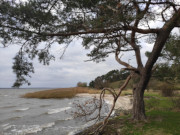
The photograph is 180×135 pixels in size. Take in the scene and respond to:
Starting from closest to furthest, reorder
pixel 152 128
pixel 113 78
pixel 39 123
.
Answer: pixel 152 128 → pixel 39 123 → pixel 113 78

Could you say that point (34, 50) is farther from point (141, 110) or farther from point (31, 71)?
point (141, 110)

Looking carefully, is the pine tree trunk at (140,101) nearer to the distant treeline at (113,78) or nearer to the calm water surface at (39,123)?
the distant treeline at (113,78)

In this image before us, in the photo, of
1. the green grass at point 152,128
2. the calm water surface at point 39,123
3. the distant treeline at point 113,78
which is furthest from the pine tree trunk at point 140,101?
the calm water surface at point 39,123

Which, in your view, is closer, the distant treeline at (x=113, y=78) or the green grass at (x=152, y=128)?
the green grass at (x=152, y=128)

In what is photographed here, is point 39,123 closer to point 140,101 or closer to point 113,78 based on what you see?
point 113,78

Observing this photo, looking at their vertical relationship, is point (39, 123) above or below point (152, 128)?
below

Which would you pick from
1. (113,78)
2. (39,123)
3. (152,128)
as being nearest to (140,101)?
(152,128)

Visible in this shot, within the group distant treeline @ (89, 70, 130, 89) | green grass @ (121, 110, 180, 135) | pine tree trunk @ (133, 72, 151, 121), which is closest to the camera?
green grass @ (121, 110, 180, 135)

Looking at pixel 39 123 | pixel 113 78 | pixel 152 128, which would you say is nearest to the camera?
pixel 152 128

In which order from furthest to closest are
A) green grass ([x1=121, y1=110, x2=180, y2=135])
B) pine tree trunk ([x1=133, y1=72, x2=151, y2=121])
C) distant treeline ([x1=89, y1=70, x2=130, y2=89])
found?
distant treeline ([x1=89, y1=70, x2=130, y2=89]), pine tree trunk ([x1=133, y1=72, x2=151, y2=121]), green grass ([x1=121, y1=110, x2=180, y2=135])

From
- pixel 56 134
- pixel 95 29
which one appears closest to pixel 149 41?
pixel 95 29

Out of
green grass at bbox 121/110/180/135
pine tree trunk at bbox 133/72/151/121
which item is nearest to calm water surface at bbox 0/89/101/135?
green grass at bbox 121/110/180/135

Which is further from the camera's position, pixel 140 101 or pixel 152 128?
pixel 140 101

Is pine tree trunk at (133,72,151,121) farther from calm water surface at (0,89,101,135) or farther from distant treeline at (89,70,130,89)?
calm water surface at (0,89,101,135)
